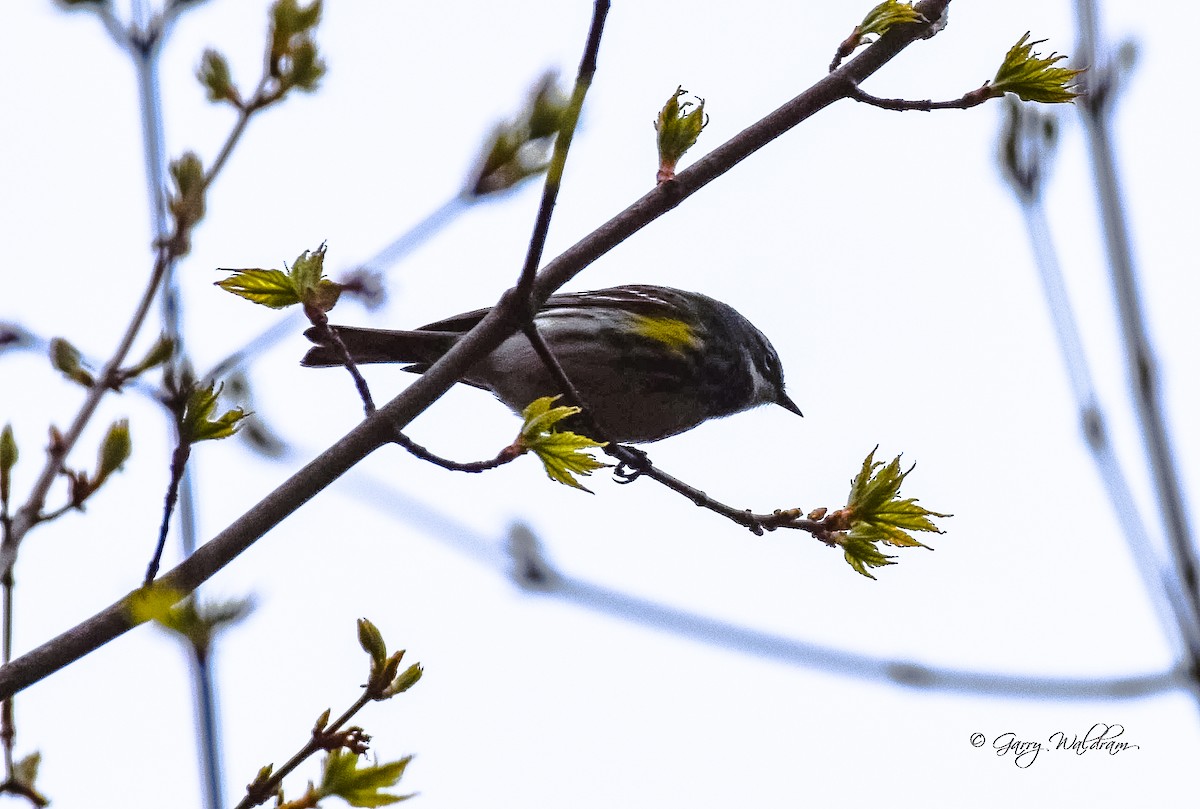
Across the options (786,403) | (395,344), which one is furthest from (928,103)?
(786,403)

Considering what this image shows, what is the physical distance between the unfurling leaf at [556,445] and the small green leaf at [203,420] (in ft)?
2.60

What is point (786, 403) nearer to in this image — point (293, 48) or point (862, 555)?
point (862, 555)

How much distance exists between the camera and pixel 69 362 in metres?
3.34

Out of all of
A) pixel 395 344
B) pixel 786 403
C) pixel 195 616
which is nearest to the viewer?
pixel 195 616

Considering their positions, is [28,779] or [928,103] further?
[928,103]

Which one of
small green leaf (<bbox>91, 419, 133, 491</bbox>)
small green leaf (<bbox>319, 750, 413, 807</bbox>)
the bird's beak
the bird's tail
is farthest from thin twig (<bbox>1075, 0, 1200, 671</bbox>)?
the bird's beak

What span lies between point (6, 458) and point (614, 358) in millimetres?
3242

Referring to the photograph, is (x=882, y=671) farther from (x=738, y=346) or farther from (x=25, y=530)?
(x=738, y=346)

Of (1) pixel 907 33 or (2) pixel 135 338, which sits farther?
(1) pixel 907 33

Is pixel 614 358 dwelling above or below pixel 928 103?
above

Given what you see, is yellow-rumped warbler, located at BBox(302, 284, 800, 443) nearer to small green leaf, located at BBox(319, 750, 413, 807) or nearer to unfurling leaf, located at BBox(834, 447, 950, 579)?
unfurling leaf, located at BBox(834, 447, 950, 579)

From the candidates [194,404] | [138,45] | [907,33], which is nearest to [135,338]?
[194,404]

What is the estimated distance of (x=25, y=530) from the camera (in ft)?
10.0

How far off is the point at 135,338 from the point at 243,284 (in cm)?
57
